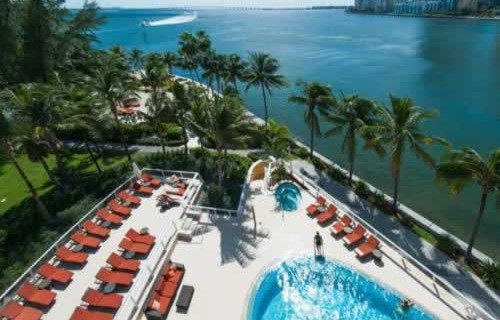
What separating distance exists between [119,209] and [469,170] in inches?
739

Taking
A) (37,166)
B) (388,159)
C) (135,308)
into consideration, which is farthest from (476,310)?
(37,166)

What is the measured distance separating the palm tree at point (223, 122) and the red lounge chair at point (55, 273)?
10.2m

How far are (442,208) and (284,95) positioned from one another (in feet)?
118

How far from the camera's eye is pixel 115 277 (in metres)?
14.6

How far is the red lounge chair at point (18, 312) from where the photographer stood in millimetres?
12953

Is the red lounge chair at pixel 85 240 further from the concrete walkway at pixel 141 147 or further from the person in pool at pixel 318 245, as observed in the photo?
the concrete walkway at pixel 141 147

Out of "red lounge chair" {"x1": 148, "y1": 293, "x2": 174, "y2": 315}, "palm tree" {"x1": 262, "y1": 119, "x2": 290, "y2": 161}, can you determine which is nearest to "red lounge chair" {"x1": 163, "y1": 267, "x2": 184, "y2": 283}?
"red lounge chair" {"x1": 148, "y1": 293, "x2": 174, "y2": 315}

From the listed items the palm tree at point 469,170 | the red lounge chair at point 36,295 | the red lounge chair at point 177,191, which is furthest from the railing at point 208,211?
the palm tree at point 469,170

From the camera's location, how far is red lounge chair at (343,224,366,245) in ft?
55.0

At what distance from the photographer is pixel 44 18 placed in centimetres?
3762

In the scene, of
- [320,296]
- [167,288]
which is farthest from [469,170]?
[167,288]

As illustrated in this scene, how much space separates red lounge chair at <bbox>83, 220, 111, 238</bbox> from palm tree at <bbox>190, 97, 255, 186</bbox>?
779 centimetres

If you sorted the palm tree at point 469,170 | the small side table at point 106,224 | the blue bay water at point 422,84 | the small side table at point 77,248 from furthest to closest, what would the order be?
the blue bay water at point 422,84, the small side table at point 106,224, the small side table at point 77,248, the palm tree at point 469,170

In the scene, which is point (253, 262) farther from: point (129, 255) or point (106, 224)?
point (106, 224)
